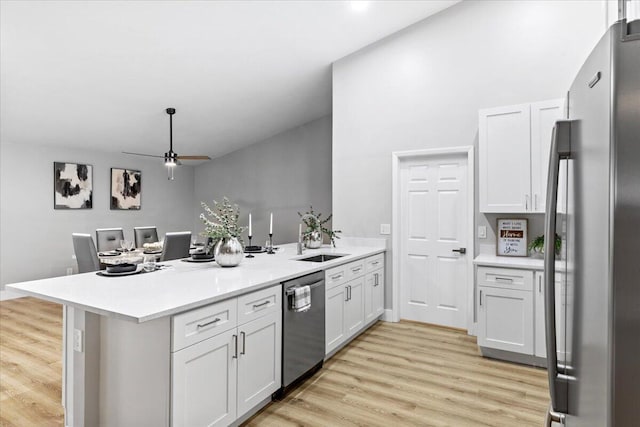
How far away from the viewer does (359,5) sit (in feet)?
13.3

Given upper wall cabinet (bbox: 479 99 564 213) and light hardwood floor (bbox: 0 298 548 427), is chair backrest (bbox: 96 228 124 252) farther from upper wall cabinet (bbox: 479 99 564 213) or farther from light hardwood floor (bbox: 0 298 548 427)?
upper wall cabinet (bbox: 479 99 564 213)

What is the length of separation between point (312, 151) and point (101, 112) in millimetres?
3548

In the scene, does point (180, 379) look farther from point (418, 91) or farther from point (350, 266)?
point (418, 91)

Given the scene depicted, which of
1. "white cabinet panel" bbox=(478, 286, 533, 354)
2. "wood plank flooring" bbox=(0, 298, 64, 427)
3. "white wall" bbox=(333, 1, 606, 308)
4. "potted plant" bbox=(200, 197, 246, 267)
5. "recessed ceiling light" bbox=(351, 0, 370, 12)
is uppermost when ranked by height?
"recessed ceiling light" bbox=(351, 0, 370, 12)

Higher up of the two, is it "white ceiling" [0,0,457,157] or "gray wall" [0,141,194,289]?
"white ceiling" [0,0,457,157]

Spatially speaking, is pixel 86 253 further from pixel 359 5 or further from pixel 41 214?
pixel 359 5

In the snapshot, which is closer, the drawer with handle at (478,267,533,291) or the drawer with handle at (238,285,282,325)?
the drawer with handle at (238,285,282,325)

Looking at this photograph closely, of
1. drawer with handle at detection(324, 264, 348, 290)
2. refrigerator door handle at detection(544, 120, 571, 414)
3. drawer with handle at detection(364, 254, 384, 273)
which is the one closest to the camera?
refrigerator door handle at detection(544, 120, 571, 414)

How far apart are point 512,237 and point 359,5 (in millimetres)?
2950

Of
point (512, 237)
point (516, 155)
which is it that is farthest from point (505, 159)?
point (512, 237)

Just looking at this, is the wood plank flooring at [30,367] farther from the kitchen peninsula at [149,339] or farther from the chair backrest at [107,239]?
the chair backrest at [107,239]

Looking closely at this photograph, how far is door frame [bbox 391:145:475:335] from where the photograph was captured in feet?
13.6

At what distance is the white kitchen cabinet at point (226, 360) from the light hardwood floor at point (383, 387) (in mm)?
307

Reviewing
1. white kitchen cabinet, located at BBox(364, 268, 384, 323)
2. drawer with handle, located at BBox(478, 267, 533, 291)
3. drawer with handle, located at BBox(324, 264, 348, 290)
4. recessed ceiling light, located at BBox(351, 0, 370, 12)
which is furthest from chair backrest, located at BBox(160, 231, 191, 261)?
drawer with handle, located at BBox(478, 267, 533, 291)
